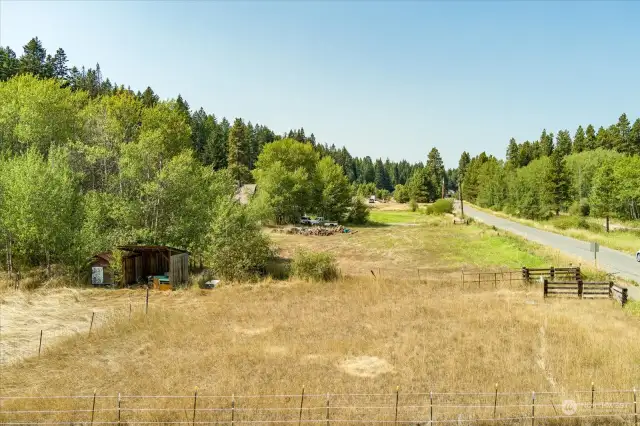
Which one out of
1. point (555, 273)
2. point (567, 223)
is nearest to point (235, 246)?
point (555, 273)

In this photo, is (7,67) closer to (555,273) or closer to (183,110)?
(183,110)

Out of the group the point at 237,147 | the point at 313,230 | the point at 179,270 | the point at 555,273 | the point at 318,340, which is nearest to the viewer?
the point at 318,340

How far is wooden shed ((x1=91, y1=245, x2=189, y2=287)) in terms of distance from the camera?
30984mm

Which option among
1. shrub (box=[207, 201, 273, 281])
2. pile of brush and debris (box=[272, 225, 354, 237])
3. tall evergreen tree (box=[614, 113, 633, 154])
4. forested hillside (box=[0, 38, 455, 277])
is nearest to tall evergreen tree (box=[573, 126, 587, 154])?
tall evergreen tree (box=[614, 113, 633, 154])

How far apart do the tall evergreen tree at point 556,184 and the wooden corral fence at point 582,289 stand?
166ft

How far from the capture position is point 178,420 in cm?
1195

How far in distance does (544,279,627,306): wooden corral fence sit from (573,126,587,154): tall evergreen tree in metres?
91.5

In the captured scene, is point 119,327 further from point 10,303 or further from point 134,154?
point 134,154

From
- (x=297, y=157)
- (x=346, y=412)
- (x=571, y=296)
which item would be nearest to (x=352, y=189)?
(x=297, y=157)

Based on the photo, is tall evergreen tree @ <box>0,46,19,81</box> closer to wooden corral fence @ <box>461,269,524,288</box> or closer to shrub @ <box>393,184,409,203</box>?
wooden corral fence @ <box>461,269,524,288</box>

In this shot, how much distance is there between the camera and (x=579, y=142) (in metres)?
104

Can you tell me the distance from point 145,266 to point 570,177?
7189cm

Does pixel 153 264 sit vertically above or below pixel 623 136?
below

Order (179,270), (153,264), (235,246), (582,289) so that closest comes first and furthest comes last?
(582,289) → (179,270) → (235,246) → (153,264)
